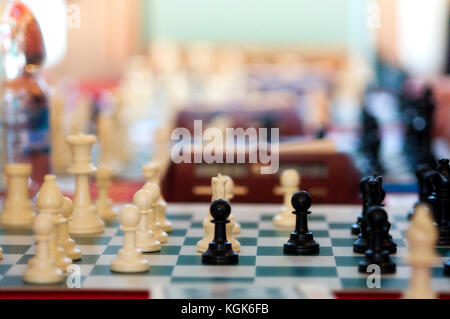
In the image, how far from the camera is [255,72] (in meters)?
9.09

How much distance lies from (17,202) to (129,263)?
79cm

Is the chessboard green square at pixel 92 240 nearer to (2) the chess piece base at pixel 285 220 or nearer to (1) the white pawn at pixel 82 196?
(1) the white pawn at pixel 82 196

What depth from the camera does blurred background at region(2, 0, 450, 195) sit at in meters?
4.59

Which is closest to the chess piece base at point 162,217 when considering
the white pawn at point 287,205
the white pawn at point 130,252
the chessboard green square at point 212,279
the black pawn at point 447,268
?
the white pawn at point 287,205

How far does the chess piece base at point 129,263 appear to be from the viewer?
190cm

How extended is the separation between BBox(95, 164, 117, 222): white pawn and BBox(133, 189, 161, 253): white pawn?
0.44 m

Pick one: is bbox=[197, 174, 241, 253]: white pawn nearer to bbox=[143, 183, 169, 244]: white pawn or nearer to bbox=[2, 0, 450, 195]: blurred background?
bbox=[143, 183, 169, 244]: white pawn

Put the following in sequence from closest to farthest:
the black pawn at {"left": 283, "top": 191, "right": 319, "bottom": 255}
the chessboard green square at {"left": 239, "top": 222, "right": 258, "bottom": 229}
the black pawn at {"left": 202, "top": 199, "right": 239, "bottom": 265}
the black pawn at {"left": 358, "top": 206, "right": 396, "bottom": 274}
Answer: the black pawn at {"left": 358, "top": 206, "right": 396, "bottom": 274} → the black pawn at {"left": 202, "top": 199, "right": 239, "bottom": 265} → the black pawn at {"left": 283, "top": 191, "right": 319, "bottom": 255} → the chessboard green square at {"left": 239, "top": 222, "right": 258, "bottom": 229}

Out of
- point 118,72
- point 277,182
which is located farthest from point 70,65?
point 277,182

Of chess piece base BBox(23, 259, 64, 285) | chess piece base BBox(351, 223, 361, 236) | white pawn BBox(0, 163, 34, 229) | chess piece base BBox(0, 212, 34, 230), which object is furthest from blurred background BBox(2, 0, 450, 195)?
chess piece base BBox(23, 259, 64, 285)

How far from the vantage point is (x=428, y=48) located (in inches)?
379

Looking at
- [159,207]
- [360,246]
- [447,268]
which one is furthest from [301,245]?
[159,207]
